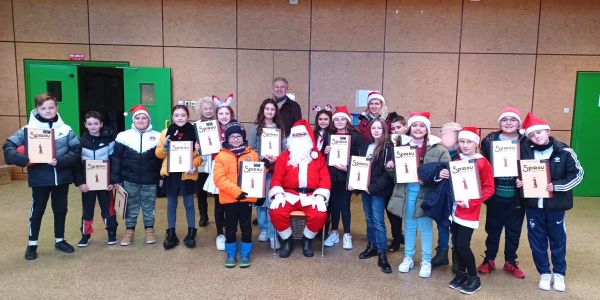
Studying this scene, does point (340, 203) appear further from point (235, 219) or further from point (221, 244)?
point (221, 244)

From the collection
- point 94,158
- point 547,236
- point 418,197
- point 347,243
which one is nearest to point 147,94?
point 94,158

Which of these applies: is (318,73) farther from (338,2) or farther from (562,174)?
(562,174)

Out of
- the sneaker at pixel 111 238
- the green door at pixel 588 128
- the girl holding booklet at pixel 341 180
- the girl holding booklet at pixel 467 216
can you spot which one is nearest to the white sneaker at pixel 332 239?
the girl holding booklet at pixel 341 180

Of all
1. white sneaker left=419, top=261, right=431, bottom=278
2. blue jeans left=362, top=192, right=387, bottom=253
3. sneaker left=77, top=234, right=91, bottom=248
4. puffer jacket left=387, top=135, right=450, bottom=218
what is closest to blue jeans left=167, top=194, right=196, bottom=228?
sneaker left=77, top=234, right=91, bottom=248

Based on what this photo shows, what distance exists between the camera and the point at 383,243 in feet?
12.7

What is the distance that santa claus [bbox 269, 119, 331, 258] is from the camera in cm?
397

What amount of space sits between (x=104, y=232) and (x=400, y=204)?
340 cm

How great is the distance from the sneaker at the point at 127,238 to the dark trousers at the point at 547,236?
3943 mm

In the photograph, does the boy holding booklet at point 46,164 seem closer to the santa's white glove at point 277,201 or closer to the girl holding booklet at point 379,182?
the santa's white glove at point 277,201

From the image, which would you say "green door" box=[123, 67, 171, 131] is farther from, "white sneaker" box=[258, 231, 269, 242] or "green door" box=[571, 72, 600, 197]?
"green door" box=[571, 72, 600, 197]

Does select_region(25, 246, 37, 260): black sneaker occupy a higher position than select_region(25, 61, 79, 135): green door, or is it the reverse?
select_region(25, 61, 79, 135): green door

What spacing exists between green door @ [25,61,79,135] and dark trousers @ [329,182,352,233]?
16.7ft

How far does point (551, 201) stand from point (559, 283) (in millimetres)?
742

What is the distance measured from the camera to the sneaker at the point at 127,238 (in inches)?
167
